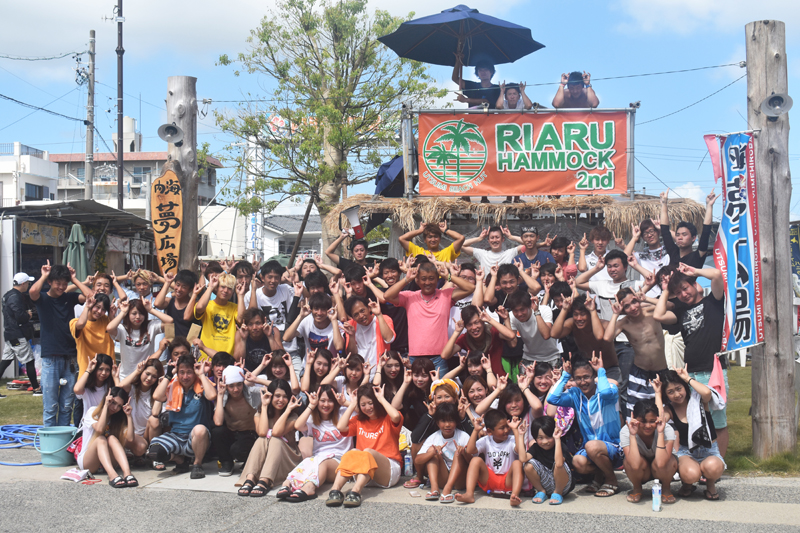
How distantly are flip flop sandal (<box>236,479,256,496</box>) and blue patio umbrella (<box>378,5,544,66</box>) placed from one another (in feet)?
21.1

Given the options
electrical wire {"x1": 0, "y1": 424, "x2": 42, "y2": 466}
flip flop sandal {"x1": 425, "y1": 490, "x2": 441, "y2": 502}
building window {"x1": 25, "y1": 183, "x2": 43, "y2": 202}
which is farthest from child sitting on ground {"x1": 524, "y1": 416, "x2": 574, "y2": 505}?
building window {"x1": 25, "y1": 183, "x2": 43, "y2": 202}

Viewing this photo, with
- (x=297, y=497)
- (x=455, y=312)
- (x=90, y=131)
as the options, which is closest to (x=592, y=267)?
(x=455, y=312)

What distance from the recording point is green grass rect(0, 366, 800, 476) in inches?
234

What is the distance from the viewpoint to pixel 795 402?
20.3ft

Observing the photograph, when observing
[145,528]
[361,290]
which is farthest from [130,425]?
[361,290]

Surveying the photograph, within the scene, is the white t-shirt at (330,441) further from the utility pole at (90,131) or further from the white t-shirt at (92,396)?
the utility pole at (90,131)

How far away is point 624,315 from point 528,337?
2.86 feet

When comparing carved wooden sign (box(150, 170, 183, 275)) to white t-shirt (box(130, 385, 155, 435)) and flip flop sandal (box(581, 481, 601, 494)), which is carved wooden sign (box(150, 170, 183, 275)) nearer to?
white t-shirt (box(130, 385, 155, 435))

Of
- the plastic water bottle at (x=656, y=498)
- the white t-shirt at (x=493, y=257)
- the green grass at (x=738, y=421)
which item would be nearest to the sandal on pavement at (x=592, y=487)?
the plastic water bottle at (x=656, y=498)

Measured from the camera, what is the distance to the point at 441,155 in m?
8.70

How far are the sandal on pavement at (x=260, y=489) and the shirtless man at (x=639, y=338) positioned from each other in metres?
3.12

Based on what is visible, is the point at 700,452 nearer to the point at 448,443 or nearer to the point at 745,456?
the point at 745,456

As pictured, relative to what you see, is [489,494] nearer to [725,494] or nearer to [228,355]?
[725,494]

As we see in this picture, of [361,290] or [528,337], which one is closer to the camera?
[528,337]
